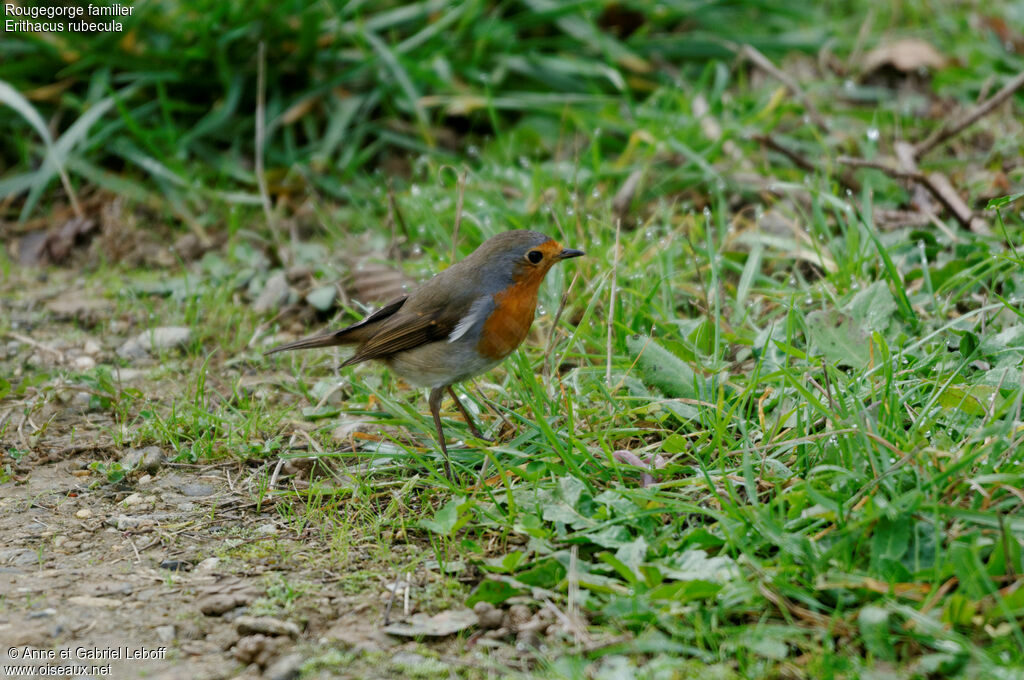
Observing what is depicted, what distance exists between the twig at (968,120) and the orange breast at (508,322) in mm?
2776

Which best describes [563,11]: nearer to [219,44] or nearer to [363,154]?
[363,154]

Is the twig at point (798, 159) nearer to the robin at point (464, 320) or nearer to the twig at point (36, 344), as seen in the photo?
the robin at point (464, 320)

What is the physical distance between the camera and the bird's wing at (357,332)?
13.8 feet

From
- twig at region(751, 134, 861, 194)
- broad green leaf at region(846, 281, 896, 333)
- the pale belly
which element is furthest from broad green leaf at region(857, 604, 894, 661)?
twig at region(751, 134, 861, 194)

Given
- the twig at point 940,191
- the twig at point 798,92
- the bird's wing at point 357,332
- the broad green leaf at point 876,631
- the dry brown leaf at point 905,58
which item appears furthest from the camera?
the dry brown leaf at point 905,58

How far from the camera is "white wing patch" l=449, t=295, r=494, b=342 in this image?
392 cm

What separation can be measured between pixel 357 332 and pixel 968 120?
11.3 ft

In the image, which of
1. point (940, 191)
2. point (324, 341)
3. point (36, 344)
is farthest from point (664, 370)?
point (36, 344)

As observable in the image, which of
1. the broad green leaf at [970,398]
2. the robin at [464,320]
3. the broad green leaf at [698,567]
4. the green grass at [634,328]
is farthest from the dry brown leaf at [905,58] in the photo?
the broad green leaf at [698,567]

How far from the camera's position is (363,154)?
21.1ft

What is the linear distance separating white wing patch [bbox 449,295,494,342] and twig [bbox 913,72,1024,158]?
296 cm

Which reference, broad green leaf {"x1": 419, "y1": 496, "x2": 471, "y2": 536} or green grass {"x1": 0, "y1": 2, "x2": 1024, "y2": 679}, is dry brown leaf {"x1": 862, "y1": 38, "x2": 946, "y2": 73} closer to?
green grass {"x1": 0, "y1": 2, "x2": 1024, "y2": 679}

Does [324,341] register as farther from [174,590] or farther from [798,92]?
[798,92]

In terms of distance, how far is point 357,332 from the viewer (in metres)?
4.23
